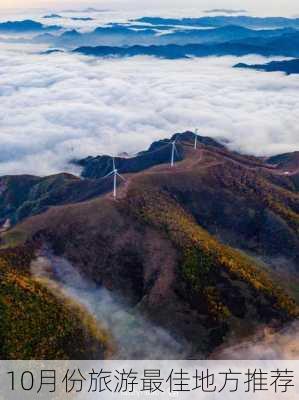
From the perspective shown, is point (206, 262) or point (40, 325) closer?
point (40, 325)

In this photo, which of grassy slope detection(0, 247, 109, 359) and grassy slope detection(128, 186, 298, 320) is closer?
grassy slope detection(0, 247, 109, 359)

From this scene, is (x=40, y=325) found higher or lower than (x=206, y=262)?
lower

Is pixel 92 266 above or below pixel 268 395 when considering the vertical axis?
above

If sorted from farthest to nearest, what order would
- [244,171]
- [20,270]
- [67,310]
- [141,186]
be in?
[244,171]
[141,186]
[20,270]
[67,310]

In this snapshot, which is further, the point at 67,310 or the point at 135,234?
the point at 135,234

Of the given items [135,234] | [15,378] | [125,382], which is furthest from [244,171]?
[15,378]

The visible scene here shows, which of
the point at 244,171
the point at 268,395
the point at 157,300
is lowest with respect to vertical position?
the point at 268,395

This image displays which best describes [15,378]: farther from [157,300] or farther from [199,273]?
[199,273]

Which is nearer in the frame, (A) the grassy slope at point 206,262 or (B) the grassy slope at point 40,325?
(B) the grassy slope at point 40,325
